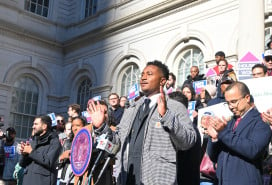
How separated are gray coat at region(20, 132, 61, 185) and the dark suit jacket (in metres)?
2.39

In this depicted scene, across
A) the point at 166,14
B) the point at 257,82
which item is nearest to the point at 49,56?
the point at 166,14

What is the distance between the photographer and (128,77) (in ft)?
49.3

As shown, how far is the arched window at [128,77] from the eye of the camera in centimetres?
1470

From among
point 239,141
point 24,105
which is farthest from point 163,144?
point 24,105

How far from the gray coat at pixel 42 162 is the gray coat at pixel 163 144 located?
1769 mm

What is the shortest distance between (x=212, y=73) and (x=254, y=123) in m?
4.90

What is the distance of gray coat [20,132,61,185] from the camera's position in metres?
4.78

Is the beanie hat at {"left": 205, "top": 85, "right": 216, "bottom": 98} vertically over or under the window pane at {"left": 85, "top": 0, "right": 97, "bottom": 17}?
under

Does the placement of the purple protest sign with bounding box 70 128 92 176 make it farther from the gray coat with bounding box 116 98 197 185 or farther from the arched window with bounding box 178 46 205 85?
the arched window with bounding box 178 46 205 85

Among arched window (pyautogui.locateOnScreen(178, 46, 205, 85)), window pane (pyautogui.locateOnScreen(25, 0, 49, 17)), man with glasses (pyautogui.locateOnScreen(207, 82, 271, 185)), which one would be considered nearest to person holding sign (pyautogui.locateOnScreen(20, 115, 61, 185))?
man with glasses (pyautogui.locateOnScreen(207, 82, 271, 185))

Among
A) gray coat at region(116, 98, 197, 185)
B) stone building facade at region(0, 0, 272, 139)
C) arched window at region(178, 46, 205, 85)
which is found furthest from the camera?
arched window at region(178, 46, 205, 85)

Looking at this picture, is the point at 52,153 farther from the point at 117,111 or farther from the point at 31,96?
the point at 31,96

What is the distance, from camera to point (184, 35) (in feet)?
41.3

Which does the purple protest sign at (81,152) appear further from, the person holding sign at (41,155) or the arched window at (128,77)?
the arched window at (128,77)
